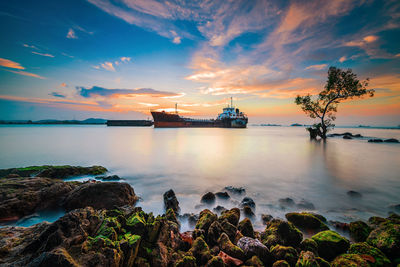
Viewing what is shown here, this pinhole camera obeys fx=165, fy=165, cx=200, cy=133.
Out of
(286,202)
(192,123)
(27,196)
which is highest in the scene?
(192,123)

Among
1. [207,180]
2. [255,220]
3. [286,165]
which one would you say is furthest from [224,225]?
[286,165]

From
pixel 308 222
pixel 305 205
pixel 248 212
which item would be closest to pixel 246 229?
pixel 248 212

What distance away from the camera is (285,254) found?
2.74 m

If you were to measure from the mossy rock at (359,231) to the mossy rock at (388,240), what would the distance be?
1.93 feet

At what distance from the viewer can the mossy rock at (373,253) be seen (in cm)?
251

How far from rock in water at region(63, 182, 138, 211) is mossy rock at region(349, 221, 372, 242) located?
5.93 metres

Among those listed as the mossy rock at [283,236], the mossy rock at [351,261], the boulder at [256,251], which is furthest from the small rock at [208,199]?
the mossy rock at [351,261]

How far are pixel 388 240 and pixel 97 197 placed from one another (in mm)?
6500

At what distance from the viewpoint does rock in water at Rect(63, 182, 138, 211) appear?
15.5ft

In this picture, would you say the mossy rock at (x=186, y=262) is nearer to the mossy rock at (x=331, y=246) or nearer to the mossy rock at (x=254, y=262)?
the mossy rock at (x=254, y=262)

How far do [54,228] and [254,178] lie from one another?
8668 mm

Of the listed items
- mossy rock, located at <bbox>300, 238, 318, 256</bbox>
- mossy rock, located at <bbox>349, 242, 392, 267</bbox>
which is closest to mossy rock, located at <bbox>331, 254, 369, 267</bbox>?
mossy rock, located at <bbox>349, 242, 392, 267</bbox>

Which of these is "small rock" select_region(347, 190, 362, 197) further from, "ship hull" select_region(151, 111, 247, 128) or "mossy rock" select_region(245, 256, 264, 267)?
"ship hull" select_region(151, 111, 247, 128)

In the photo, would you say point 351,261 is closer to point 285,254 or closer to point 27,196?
point 285,254
